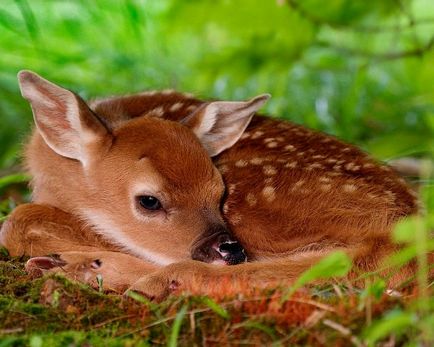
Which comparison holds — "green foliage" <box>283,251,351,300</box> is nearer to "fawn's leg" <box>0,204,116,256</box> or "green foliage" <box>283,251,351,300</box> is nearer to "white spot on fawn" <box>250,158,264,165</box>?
"white spot on fawn" <box>250,158,264,165</box>

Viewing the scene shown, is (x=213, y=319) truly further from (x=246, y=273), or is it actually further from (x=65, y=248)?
(x=65, y=248)

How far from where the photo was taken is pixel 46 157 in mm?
4652

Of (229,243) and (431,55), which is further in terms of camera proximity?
(431,55)

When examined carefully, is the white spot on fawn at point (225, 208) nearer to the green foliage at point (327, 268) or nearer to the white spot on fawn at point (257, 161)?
the white spot on fawn at point (257, 161)

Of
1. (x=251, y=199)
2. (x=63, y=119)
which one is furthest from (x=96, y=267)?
(x=63, y=119)

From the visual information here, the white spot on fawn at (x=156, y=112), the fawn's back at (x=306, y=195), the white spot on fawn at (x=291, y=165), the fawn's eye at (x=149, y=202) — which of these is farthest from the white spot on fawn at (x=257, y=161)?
the white spot on fawn at (x=156, y=112)

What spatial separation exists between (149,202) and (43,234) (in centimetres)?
54

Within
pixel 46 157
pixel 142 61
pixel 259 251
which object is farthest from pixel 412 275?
pixel 142 61

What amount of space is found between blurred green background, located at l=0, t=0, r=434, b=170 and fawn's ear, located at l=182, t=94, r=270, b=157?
1156 millimetres

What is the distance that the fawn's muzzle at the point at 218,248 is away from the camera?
374 centimetres

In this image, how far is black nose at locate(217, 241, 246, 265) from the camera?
3.72 metres

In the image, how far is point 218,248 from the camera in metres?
3.81

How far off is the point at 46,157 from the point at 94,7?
2.63 meters

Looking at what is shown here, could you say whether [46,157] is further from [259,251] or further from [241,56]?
[241,56]
